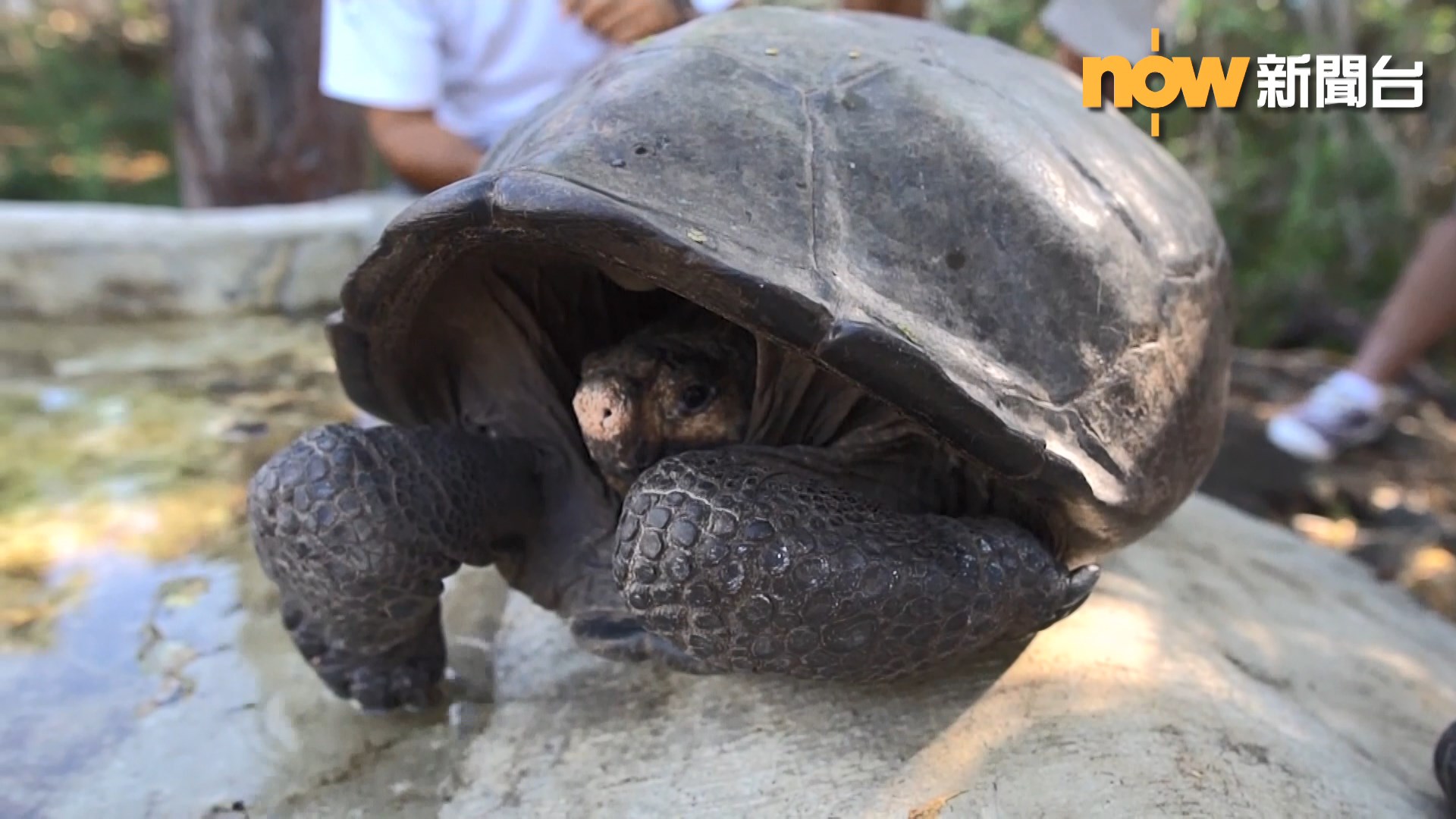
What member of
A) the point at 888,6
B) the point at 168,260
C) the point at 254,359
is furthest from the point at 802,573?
the point at 168,260

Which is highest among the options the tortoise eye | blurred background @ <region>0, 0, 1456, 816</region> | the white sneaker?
the tortoise eye

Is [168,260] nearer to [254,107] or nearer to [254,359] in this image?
[254,359]

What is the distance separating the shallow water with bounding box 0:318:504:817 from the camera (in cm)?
163

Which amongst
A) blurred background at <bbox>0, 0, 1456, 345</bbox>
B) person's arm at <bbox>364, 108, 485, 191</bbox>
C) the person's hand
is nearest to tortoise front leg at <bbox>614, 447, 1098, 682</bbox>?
the person's hand

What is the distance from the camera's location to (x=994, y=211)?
4.87 feet

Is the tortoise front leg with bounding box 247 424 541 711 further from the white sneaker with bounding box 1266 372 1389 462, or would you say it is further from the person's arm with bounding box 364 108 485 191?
the white sneaker with bounding box 1266 372 1389 462

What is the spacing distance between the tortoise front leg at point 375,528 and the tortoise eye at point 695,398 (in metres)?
0.32

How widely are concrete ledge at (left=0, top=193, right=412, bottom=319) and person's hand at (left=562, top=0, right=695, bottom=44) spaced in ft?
4.12

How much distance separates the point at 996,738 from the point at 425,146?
273 centimetres

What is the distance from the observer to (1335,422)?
4219 mm

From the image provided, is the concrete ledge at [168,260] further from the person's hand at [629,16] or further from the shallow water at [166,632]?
the person's hand at [629,16]

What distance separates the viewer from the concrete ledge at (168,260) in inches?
158

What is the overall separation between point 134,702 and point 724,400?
1117 millimetres

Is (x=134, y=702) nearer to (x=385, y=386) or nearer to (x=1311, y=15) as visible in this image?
(x=385, y=386)
